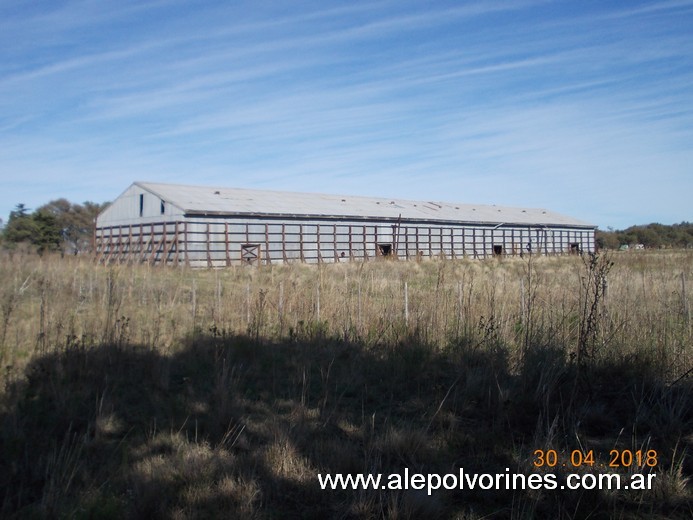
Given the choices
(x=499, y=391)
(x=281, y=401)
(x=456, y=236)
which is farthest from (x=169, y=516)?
(x=456, y=236)

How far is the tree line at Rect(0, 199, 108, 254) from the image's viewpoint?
15461 mm

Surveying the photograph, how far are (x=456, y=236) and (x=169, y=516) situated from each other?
4022 centimetres

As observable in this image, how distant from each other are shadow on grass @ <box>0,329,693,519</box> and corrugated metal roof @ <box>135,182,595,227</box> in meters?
20.9

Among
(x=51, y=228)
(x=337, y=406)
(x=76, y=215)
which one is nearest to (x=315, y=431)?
(x=337, y=406)

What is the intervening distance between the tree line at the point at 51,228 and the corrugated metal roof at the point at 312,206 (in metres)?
5.84

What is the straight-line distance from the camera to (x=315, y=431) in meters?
4.63

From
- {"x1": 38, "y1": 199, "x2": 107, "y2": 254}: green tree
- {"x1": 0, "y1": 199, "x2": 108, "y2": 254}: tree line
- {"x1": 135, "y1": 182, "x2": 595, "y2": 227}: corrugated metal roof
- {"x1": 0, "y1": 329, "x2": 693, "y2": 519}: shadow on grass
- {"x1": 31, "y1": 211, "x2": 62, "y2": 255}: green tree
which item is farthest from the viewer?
{"x1": 38, "y1": 199, "x2": 107, "y2": 254}: green tree

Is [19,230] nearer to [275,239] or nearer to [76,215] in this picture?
[275,239]

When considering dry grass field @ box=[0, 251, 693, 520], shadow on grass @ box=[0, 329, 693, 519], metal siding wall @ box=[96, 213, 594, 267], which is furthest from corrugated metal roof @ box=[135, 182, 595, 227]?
shadow on grass @ box=[0, 329, 693, 519]

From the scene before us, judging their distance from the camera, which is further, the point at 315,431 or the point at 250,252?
the point at 250,252

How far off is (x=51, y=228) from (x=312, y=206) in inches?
685

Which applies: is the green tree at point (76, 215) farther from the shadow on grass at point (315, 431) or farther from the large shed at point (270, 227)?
the shadow on grass at point (315, 431)

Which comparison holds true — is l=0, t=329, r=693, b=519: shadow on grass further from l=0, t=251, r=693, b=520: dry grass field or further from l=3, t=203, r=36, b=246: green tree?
l=3, t=203, r=36, b=246: green tree

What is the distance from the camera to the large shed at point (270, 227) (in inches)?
1155
